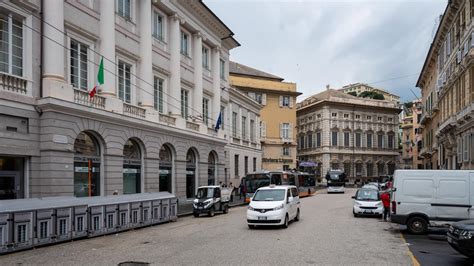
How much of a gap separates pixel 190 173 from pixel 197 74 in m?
7.90

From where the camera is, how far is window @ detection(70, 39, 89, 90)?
Result: 73.7ft

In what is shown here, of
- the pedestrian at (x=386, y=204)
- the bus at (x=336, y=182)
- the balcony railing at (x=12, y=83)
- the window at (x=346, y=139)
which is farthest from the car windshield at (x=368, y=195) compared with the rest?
the window at (x=346, y=139)

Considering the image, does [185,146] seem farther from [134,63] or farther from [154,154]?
[134,63]

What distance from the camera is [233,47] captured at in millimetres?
45094

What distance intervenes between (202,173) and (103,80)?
15665 millimetres

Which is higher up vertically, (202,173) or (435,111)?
(435,111)

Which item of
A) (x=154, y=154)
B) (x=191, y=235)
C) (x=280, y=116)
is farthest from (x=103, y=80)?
(x=280, y=116)

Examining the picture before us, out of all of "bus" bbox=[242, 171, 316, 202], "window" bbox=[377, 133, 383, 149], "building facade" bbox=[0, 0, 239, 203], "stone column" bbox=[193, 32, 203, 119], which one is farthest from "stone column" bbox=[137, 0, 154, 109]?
"window" bbox=[377, 133, 383, 149]

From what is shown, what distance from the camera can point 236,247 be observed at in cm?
1311

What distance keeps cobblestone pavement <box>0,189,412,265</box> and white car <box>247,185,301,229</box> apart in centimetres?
44

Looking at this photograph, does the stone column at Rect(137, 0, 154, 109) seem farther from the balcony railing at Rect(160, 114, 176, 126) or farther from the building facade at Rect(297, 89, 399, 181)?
the building facade at Rect(297, 89, 399, 181)

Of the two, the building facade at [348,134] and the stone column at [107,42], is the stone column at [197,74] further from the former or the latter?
the building facade at [348,134]

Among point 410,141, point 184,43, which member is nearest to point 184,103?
point 184,43

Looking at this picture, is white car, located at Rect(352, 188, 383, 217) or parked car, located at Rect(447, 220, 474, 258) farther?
white car, located at Rect(352, 188, 383, 217)
